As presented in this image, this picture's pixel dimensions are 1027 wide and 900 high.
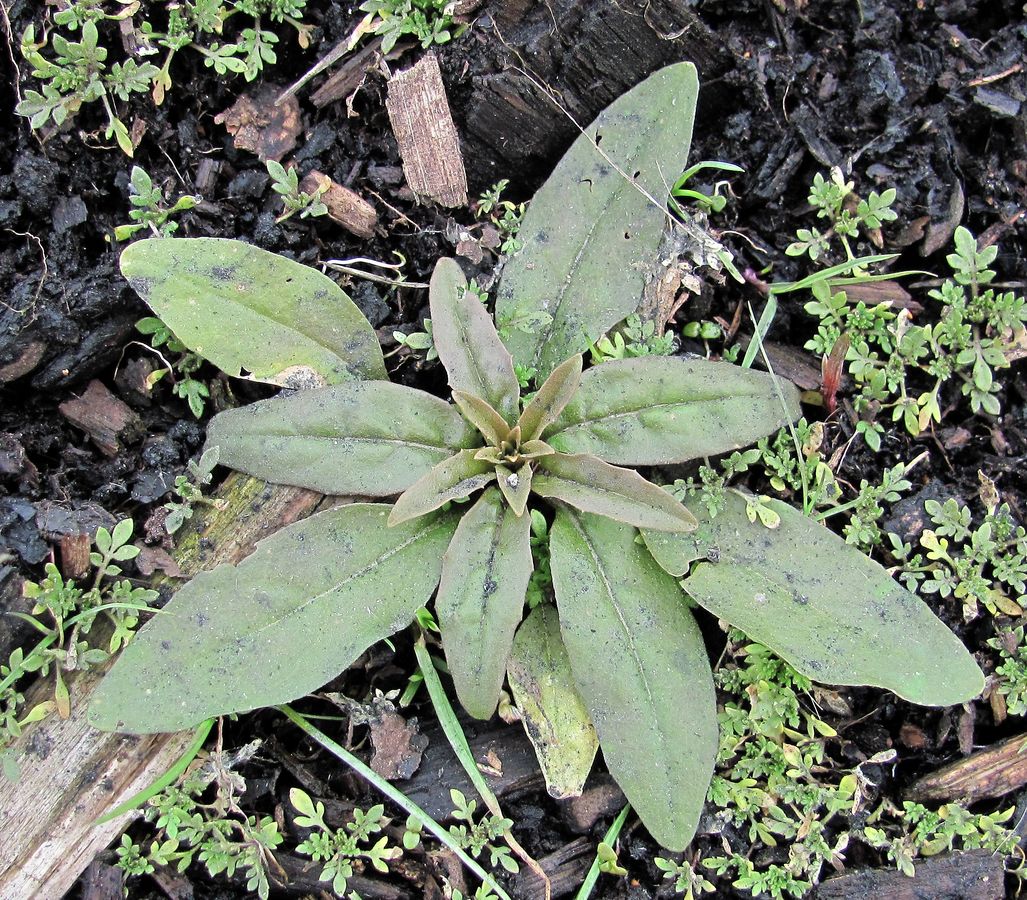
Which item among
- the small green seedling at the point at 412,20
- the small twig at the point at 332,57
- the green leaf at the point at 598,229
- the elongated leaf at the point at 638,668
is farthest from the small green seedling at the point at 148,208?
the elongated leaf at the point at 638,668

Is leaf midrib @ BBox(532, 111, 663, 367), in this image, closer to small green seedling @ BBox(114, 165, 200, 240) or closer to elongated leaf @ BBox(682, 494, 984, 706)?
elongated leaf @ BBox(682, 494, 984, 706)

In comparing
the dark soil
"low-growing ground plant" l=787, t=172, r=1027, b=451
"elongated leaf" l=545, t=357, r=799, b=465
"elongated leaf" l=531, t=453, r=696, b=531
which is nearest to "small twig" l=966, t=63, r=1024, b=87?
the dark soil

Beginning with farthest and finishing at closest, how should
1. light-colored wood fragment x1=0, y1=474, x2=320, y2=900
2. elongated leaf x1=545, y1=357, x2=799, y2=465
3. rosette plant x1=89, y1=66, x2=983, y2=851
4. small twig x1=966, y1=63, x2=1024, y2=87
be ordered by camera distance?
small twig x1=966, y1=63, x2=1024, y2=87 → elongated leaf x1=545, y1=357, x2=799, y2=465 → rosette plant x1=89, y1=66, x2=983, y2=851 → light-colored wood fragment x1=0, y1=474, x2=320, y2=900

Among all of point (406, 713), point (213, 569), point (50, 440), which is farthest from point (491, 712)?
point (50, 440)

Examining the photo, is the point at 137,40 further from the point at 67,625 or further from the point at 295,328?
the point at 67,625

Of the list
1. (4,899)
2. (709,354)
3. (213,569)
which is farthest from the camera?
(709,354)

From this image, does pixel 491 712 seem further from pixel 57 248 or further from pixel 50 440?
pixel 57 248
